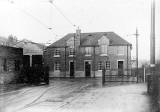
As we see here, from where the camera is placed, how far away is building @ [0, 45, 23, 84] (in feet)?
81.5

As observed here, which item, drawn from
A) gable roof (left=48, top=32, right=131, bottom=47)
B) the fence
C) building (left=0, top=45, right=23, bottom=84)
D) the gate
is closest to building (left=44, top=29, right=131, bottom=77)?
gable roof (left=48, top=32, right=131, bottom=47)

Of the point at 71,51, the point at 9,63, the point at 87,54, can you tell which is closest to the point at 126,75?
the point at 9,63

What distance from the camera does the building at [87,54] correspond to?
39.2m

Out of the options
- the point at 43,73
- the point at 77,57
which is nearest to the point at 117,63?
the point at 77,57

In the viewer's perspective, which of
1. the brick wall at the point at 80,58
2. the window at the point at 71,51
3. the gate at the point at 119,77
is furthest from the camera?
the window at the point at 71,51

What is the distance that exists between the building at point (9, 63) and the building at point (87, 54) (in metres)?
14.3

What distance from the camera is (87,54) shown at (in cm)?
4138

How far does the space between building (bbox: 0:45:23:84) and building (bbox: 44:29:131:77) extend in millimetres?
14296

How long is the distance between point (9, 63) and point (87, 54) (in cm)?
1738

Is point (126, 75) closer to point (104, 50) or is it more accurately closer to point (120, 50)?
point (120, 50)

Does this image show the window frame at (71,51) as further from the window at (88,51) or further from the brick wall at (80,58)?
the window at (88,51)

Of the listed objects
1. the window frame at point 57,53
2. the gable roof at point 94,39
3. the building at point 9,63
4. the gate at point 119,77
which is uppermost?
the gable roof at point 94,39

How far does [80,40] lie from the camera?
42969mm

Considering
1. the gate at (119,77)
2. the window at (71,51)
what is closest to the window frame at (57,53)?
the window at (71,51)
